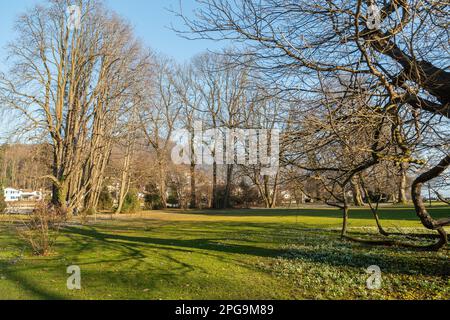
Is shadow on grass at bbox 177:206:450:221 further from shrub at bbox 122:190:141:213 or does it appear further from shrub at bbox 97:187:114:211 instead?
shrub at bbox 97:187:114:211

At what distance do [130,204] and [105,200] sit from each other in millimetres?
3541

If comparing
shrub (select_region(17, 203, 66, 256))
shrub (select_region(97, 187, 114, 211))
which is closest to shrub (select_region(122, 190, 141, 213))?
shrub (select_region(97, 187, 114, 211))

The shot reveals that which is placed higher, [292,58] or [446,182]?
[292,58]

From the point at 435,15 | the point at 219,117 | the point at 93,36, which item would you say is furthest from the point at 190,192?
the point at 435,15

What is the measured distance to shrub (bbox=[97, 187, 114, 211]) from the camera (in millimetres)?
34625

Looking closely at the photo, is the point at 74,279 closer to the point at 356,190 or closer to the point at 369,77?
the point at 369,77

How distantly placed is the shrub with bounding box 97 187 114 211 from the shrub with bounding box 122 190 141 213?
256 cm

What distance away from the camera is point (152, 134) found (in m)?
43.4

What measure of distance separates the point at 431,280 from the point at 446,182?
2.04 m

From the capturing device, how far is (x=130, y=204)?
33.1 meters

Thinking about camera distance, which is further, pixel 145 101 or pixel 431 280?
pixel 145 101
